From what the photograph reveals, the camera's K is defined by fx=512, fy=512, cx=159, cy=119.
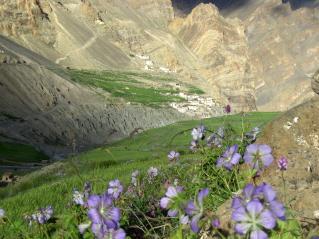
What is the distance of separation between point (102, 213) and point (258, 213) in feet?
3.42

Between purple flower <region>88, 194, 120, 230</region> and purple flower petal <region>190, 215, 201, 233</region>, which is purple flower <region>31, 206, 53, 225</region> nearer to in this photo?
purple flower <region>88, 194, 120, 230</region>

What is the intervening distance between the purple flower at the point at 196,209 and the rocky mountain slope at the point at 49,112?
8573 cm

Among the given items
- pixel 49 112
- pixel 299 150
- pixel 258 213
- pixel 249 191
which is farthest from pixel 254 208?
pixel 49 112

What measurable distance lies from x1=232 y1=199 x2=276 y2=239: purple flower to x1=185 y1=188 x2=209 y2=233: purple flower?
38 cm

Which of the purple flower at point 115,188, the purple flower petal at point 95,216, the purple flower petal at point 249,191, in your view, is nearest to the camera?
the purple flower petal at point 249,191

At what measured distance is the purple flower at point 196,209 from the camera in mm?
2777

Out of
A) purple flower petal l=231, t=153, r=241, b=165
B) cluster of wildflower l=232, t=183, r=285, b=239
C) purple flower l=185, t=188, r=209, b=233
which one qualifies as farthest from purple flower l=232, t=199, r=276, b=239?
purple flower petal l=231, t=153, r=241, b=165

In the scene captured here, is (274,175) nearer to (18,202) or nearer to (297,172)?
(297,172)

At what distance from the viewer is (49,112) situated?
→ 4414 inches

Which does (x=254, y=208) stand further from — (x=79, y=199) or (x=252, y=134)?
(x=252, y=134)

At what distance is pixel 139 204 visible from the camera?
6129 mm

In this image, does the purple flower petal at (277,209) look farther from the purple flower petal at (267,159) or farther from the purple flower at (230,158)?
the purple flower at (230,158)

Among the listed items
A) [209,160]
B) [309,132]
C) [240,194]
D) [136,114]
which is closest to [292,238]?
[240,194]

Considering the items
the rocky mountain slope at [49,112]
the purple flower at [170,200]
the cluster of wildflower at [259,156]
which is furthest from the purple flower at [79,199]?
the rocky mountain slope at [49,112]
